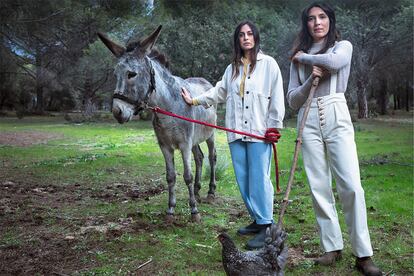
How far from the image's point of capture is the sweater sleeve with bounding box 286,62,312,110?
12.0 ft

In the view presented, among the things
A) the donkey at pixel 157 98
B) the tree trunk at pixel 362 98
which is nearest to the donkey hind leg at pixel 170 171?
the donkey at pixel 157 98

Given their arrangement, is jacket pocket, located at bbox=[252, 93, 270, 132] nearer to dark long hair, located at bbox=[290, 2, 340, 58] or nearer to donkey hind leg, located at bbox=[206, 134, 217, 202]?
dark long hair, located at bbox=[290, 2, 340, 58]

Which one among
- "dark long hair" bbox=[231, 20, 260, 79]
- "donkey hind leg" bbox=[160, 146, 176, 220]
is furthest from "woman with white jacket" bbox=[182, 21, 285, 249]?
"donkey hind leg" bbox=[160, 146, 176, 220]

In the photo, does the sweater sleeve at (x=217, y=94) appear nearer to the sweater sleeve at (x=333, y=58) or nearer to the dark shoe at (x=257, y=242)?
the sweater sleeve at (x=333, y=58)

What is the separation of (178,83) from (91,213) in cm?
203

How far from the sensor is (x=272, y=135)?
4.14m

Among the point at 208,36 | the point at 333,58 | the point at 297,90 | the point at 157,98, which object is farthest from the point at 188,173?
the point at 208,36

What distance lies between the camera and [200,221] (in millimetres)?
5293

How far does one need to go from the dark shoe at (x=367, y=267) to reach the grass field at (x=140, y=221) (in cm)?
10

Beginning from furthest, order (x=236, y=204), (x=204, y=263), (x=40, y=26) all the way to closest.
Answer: (x=40, y=26) → (x=236, y=204) → (x=204, y=263)

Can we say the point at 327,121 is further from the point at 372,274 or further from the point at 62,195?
the point at 62,195

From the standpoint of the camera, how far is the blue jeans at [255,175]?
A: 4.23 meters

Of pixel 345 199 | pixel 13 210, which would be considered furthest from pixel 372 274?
pixel 13 210

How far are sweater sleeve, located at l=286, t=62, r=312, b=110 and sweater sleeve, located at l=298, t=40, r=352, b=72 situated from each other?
151mm
